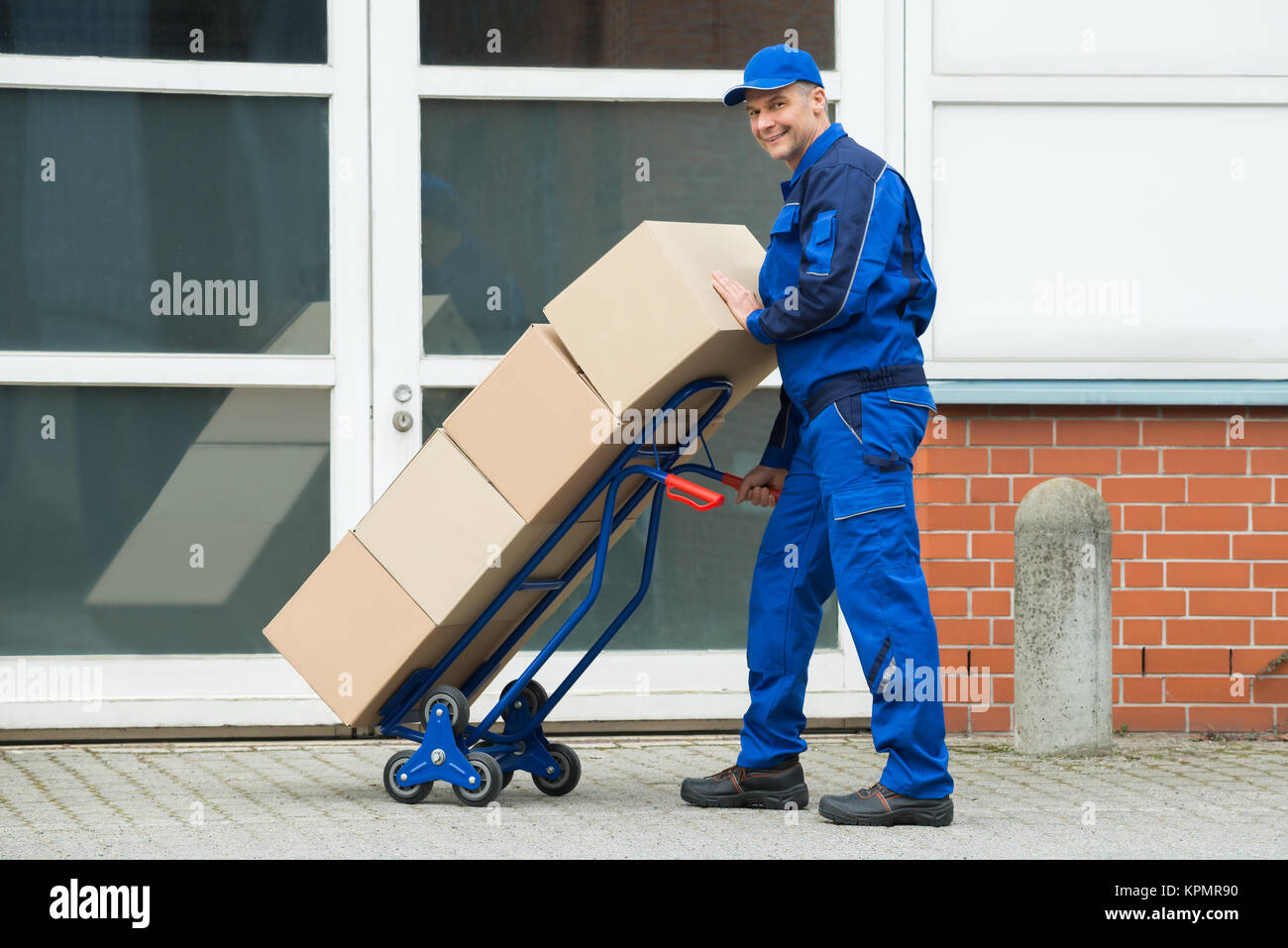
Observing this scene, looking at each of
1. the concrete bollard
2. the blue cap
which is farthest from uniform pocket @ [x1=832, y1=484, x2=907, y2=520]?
the concrete bollard

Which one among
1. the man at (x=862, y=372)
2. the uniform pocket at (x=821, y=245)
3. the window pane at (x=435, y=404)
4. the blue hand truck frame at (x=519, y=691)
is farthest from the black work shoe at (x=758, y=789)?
the window pane at (x=435, y=404)

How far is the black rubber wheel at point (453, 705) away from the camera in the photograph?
4.73 m

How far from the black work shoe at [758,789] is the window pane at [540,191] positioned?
218 cm

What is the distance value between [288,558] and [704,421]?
220 cm

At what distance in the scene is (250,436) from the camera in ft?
20.9

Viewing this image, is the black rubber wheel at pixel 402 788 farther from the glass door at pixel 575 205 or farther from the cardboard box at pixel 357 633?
the glass door at pixel 575 205

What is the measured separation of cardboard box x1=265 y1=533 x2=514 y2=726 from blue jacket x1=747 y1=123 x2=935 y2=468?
120 centimetres

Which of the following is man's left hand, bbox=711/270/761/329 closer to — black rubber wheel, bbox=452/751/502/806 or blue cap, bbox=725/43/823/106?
blue cap, bbox=725/43/823/106

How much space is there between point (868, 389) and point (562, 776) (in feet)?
4.89

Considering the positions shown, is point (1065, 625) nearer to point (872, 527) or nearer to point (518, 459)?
point (872, 527)

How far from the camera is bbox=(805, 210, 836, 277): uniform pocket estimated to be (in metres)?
4.39

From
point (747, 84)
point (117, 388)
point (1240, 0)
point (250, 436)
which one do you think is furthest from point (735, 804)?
point (1240, 0)

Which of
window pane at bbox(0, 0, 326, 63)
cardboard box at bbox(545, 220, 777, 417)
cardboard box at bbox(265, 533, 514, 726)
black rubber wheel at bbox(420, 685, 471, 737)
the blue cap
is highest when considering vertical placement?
window pane at bbox(0, 0, 326, 63)
